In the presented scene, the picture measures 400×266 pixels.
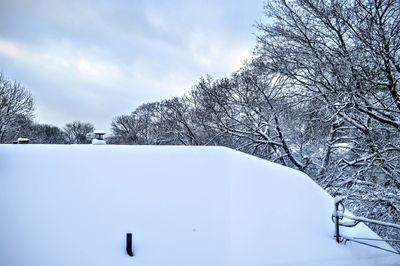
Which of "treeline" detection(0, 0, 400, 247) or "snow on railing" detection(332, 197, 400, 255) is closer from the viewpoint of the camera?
"snow on railing" detection(332, 197, 400, 255)

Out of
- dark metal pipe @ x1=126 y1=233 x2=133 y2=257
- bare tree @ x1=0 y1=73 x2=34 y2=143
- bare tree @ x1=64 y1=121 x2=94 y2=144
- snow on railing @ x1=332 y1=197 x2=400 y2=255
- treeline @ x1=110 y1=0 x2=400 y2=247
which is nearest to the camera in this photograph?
dark metal pipe @ x1=126 y1=233 x2=133 y2=257

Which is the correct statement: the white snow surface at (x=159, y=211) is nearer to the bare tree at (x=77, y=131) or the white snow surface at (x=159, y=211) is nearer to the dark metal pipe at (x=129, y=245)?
the dark metal pipe at (x=129, y=245)

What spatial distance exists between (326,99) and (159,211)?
8.56 meters

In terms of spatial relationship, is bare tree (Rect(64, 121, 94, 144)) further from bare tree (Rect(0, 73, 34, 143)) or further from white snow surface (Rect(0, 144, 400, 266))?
white snow surface (Rect(0, 144, 400, 266))

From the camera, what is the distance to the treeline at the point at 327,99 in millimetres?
9727

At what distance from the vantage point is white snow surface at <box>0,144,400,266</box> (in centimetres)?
373

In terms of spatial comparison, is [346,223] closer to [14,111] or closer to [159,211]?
[159,211]

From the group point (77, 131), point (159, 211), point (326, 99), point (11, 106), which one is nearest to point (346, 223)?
point (159, 211)

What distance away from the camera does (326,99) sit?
11.4 metres

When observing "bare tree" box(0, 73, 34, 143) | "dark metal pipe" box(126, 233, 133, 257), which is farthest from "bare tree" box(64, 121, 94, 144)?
"dark metal pipe" box(126, 233, 133, 257)

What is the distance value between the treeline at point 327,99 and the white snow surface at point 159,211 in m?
5.56

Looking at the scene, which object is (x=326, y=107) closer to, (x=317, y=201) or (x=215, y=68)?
(x=317, y=201)

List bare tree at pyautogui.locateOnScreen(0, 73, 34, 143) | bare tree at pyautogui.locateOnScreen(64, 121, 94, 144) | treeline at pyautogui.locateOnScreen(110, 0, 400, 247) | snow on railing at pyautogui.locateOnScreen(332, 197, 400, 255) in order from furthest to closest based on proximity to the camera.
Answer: bare tree at pyautogui.locateOnScreen(64, 121, 94, 144) → bare tree at pyautogui.locateOnScreen(0, 73, 34, 143) → treeline at pyautogui.locateOnScreen(110, 0, 400, 247) → snow on railing at pyautogui.locateOnScreen(332, 197, 400, 255)

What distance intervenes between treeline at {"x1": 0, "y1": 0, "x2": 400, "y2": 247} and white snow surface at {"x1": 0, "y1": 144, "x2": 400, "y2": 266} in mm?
5732
